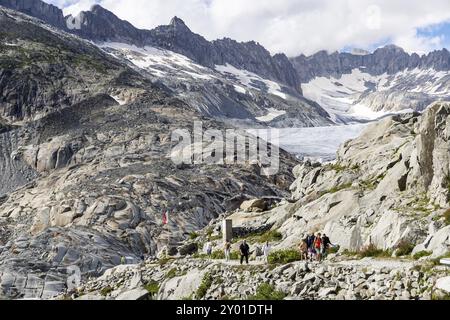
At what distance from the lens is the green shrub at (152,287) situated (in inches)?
1272

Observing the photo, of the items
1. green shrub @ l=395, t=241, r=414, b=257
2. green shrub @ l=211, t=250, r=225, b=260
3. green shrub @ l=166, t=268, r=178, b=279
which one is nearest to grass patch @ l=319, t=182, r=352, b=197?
green shrub @ l=211, t=250, r=225, b=260

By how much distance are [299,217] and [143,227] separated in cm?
4821

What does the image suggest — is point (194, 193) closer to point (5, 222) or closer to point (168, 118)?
point (5, 222)

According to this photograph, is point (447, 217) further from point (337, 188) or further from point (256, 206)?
point (256, 206)

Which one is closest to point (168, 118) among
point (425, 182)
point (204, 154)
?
point (204, 154)

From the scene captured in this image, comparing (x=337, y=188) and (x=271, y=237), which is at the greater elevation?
(x=337, y=188)

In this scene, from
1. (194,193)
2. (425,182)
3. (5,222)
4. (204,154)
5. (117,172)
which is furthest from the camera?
(204,154)

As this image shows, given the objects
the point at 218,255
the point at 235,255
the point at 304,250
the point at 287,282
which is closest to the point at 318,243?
the point at 304,250

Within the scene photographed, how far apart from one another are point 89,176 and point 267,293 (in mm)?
94341

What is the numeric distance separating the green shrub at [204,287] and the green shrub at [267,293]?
3.88 metres

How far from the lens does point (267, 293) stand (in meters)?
24.8

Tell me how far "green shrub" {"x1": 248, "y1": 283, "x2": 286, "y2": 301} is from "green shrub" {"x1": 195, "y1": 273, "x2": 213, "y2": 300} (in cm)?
388
